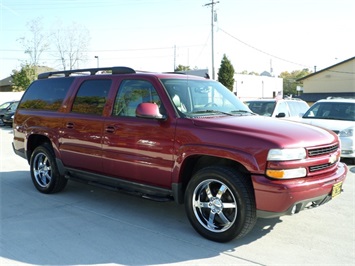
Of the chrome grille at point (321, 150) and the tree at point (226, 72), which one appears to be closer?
the chrome grille at point (321, 150)

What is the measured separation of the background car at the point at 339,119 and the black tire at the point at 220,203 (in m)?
5.66

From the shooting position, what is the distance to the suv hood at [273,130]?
363 centimetres

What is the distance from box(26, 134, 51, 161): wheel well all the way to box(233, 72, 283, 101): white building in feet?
161

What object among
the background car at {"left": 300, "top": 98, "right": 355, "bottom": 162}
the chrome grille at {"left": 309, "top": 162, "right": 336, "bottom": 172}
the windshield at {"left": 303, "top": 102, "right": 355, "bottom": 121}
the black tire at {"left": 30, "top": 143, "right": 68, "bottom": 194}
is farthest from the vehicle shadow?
the windshield at {"left": 303, "top": 102, "right": 355, "bottom": 121}

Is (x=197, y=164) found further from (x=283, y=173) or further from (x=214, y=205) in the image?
(x=283, y=173)

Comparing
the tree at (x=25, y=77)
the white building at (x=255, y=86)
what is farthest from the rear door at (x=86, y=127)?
the white building at (x=255, y=86)

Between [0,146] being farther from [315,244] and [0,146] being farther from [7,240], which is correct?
[315,244]

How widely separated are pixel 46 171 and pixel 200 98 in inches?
122

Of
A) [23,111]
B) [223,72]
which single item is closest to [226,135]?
[23,111]

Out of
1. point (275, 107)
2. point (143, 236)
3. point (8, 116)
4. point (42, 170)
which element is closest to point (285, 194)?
point (143, 236)

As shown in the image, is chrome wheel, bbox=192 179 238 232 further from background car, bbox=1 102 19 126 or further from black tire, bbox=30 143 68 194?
background car, bbox=1 102 19 126

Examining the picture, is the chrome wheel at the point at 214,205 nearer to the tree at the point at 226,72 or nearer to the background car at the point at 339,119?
the background car at the point at 339,119

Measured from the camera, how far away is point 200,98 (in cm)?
473

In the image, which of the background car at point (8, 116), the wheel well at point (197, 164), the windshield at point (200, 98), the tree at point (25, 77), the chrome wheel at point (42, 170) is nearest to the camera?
the wheel well at point (197, 164)
